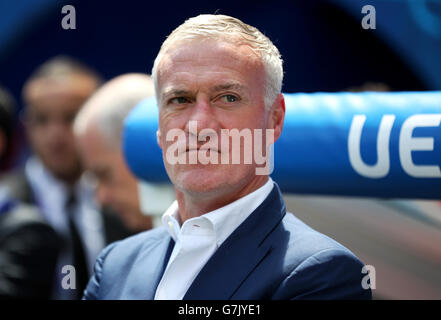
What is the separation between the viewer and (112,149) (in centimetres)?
352

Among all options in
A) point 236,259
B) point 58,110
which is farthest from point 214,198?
point 58,110

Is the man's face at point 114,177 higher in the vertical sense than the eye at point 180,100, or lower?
lower

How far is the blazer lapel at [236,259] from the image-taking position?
1.65 metres

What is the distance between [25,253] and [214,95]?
1.60 m

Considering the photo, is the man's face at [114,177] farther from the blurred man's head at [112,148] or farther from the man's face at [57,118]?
the man's face at [57,118]

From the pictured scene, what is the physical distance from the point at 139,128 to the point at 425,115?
91 cm

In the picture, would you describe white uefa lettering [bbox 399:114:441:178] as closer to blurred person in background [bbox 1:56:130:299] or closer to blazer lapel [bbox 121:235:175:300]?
blazer lapel [bbox 121:235:175:300]

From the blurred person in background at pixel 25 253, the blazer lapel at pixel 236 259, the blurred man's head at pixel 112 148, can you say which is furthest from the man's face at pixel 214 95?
the blurred man's head at pixel 112 148

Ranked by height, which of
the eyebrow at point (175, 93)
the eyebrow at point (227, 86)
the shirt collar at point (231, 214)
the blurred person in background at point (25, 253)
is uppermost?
the eyebrow at point (227, 86)

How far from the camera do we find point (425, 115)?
1732mm

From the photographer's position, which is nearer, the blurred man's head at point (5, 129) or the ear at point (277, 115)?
the ear at point (277, 115)

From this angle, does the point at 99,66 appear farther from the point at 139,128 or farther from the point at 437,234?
the point at 437,234

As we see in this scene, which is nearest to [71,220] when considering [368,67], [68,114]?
[68,114]

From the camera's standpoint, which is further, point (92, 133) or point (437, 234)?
point (92, 133)
